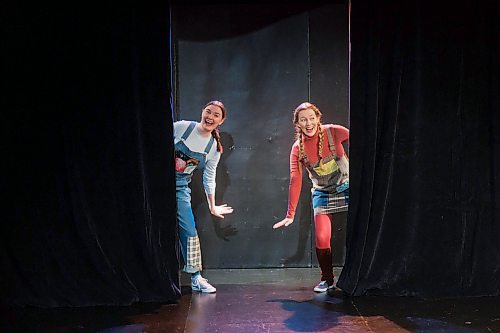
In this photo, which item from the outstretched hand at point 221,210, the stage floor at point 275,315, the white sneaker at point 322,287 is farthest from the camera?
the outstretched hand at point 221,210

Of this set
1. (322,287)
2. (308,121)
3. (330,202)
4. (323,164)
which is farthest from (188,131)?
(322,287)

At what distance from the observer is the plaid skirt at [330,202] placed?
4.76m

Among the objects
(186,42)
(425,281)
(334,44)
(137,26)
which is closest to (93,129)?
(137,26)

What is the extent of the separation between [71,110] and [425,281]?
2399mm

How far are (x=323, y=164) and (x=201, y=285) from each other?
3.68 ft

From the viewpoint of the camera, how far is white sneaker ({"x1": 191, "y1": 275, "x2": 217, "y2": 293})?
15.4 feet

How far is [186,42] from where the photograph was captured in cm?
514

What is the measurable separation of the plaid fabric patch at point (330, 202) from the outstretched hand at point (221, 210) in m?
0.69

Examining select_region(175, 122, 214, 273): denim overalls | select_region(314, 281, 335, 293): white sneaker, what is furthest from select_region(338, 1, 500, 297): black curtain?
select_region(175, 122, 214, 273): denim overalls

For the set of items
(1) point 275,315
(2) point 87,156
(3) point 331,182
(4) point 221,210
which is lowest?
(1) point 275,315

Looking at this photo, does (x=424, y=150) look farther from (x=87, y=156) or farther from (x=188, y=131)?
(x=87, y=156)

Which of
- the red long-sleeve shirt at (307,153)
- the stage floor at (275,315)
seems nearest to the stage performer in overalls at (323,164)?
the red long-sleeve shirt at (307,153)

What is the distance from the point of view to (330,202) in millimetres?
4773

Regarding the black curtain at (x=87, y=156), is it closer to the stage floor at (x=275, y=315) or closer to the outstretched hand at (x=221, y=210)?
the stage floor at (x=275, y=315)
